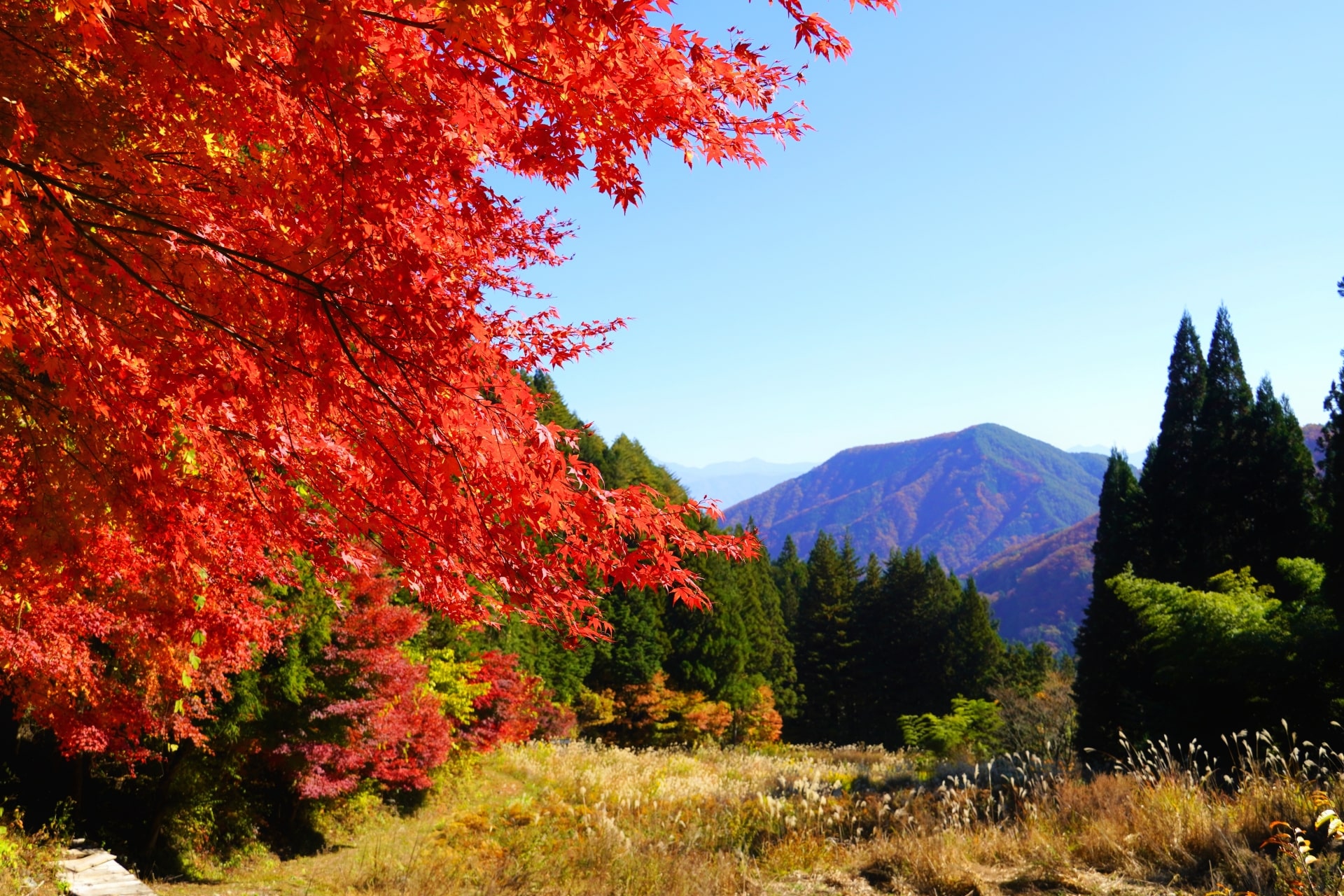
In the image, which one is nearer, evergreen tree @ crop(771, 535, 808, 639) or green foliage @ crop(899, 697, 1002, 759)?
green foliage @ crop(899, 697, 1002, 759)

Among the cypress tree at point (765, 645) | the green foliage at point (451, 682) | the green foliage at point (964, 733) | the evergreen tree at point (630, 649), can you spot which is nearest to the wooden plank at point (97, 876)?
the green foliage at point (451, 682)

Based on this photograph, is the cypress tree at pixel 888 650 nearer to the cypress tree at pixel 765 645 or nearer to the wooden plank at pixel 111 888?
the cypress tree at pixel 765 645

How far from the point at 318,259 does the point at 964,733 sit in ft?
101

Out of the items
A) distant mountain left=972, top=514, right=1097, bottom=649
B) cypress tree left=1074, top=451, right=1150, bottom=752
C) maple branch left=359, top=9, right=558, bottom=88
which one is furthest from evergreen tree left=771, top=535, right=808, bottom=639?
distant mountain left=972, top=514, right=1097, bottom=649

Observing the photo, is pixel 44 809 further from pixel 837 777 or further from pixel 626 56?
pixel 626 56

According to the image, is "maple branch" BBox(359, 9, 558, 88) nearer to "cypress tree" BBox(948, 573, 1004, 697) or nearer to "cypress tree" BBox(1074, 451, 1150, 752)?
"cypress tree" BBox(1074, 451, 1150, 752)

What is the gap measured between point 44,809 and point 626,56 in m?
13.6

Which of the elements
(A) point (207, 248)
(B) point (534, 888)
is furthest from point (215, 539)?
(B) point (534, 888)

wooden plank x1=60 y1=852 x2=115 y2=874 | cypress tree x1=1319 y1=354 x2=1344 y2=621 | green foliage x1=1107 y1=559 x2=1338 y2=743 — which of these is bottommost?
wooden plank x1=60 y1=852 x2=115 y2=874

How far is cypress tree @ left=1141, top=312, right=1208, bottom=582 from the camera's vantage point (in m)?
25.3

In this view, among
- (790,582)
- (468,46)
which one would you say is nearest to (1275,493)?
(468,46)

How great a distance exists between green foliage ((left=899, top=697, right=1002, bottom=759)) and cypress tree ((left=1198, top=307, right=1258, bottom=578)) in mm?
8929

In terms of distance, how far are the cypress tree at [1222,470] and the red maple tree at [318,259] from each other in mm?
25902

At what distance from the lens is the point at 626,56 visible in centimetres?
288
